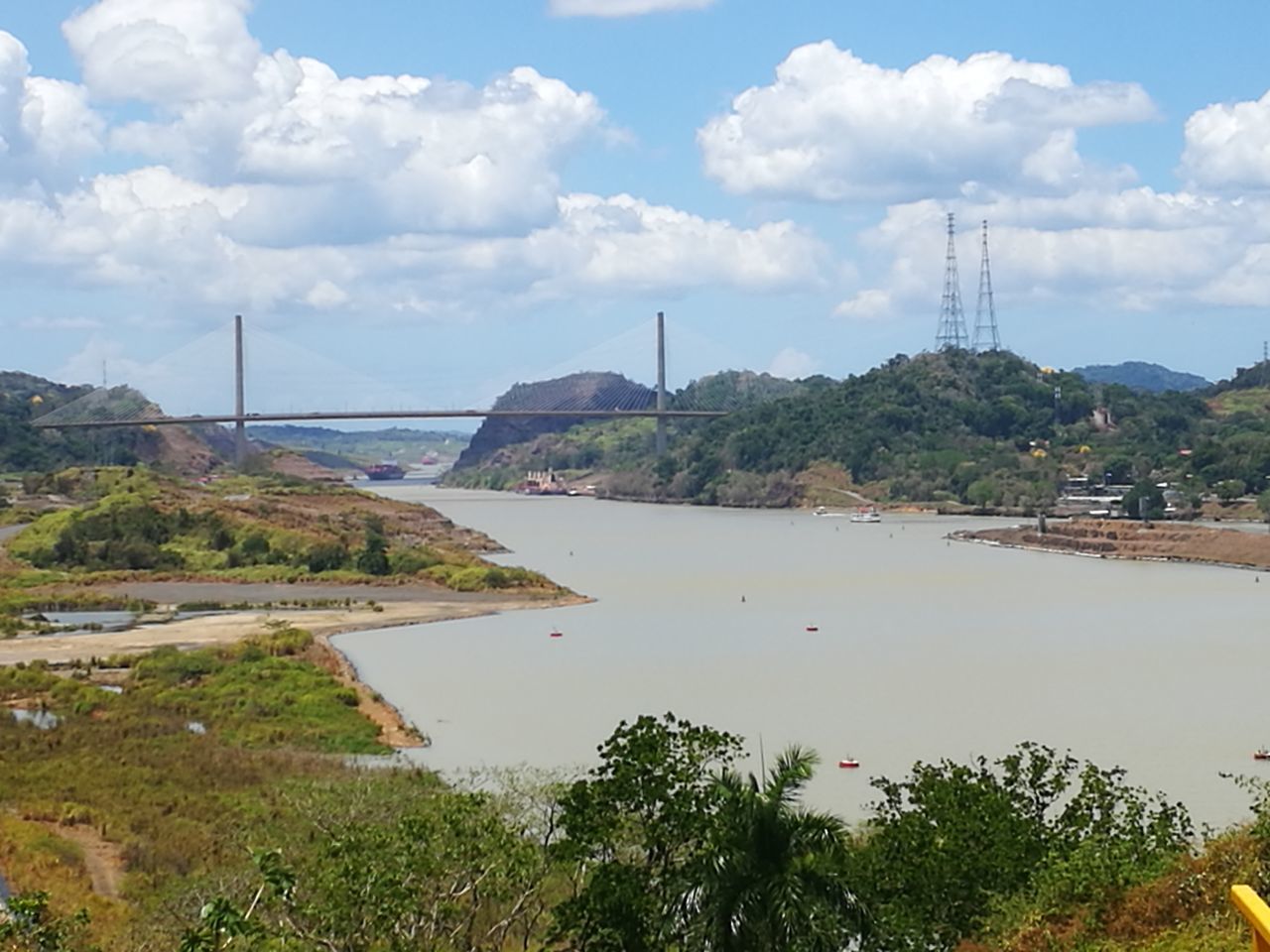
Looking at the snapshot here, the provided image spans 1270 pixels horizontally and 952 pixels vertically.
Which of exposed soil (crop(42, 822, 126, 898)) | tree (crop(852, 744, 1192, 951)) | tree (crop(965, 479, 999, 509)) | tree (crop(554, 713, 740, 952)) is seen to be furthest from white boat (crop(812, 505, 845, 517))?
tree (crop(554, 713, 740, 952))

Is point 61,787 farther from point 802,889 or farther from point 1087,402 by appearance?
point 1087,402

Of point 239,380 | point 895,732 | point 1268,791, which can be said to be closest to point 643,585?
point 895,732

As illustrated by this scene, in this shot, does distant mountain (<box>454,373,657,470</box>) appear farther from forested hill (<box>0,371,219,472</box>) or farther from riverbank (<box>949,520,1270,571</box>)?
riverbank (<box>949,520,1270,571</box>)

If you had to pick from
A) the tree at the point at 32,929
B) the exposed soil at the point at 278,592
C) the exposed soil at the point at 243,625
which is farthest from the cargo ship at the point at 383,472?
the tree at the point at 32,929

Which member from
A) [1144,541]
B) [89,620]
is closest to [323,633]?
[89,620]

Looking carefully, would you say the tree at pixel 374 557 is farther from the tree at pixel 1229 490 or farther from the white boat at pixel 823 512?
the tree at pixel 1229 490
